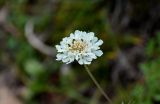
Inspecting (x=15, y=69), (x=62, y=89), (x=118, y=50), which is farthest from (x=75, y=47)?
(x=15, y=69)

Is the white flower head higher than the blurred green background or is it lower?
lower

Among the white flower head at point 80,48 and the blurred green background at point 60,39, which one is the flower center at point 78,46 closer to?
the white flower head at point 80,48

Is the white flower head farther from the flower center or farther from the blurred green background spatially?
the blurred green background

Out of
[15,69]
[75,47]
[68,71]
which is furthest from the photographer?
[15,69]

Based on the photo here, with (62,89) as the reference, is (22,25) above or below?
above

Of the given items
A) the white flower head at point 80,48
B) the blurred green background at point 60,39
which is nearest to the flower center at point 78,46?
the white flower head at point 80,48

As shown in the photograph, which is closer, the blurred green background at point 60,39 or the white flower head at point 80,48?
the white flower head at point 80,48

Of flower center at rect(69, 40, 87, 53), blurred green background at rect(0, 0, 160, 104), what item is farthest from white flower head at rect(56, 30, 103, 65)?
blurred green background at rect(0, 0, 160, 104)

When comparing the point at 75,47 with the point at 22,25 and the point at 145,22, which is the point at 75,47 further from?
the point at 22,25
